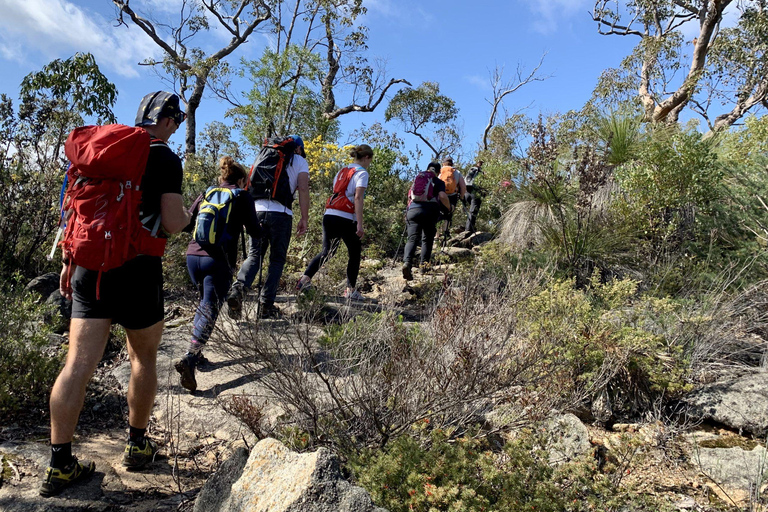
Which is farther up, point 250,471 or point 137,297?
point 137,297

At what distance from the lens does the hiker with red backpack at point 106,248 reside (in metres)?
2.12

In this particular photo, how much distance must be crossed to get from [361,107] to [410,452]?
19.7 meters

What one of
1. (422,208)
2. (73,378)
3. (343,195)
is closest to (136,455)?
(73,378)

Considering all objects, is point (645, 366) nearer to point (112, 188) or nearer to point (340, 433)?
point (340, 433)

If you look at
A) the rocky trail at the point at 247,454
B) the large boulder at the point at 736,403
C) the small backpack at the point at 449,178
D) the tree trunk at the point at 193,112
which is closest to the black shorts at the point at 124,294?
the rocky trail at the point at 247,454

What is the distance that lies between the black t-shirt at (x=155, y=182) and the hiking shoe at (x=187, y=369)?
3.69 ft

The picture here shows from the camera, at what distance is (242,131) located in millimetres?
10578

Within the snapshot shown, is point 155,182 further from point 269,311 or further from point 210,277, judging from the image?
point 269,311

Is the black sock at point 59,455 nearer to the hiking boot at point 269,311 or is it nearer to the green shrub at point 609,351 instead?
the hiking boot at point 269,311

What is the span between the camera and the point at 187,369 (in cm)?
316

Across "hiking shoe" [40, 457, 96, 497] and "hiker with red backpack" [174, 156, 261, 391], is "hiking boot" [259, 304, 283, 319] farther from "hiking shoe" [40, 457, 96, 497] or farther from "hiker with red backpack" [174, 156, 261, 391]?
"hiking shoe" [40, 457, 96, 497]

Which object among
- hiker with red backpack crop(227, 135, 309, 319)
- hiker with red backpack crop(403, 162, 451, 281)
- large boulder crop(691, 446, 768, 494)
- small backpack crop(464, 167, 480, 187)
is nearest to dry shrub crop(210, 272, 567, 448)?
large boulder crop(691, 446, 768, 494)

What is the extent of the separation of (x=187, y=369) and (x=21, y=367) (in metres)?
1.05

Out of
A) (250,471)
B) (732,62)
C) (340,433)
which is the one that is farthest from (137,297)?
(732,62)
